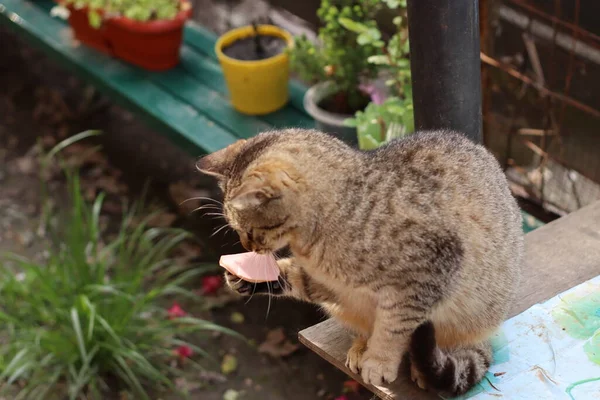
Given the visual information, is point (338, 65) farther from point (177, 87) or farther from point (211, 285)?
point (211, 285)

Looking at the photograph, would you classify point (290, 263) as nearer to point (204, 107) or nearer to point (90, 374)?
point (90, 374)

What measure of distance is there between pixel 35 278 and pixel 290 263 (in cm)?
146

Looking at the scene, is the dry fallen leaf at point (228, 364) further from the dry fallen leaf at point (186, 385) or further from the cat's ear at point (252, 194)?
the cat's ear at point (252, 194)

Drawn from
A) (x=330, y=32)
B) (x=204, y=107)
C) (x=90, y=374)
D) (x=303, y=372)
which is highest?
(x=330, y=32)

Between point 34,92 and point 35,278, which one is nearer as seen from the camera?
point 35,278

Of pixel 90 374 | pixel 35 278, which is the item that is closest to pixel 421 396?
pixel 90 374

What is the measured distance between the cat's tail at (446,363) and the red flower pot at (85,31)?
2582mm

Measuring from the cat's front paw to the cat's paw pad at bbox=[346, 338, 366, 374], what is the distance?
0.18 ft

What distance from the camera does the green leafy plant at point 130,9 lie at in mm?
3379

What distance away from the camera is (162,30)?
3.40 metres

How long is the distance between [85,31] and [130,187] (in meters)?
0.81

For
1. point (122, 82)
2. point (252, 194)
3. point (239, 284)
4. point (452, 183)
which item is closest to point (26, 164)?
point (122, 82)

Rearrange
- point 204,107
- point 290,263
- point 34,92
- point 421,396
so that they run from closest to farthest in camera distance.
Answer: point 421,396 → point 290,263 → point 204,107 → point 34,92

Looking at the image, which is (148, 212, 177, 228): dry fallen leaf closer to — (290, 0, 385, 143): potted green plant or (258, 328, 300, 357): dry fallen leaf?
(258, 328, 300, 357): dry fallen leaf
